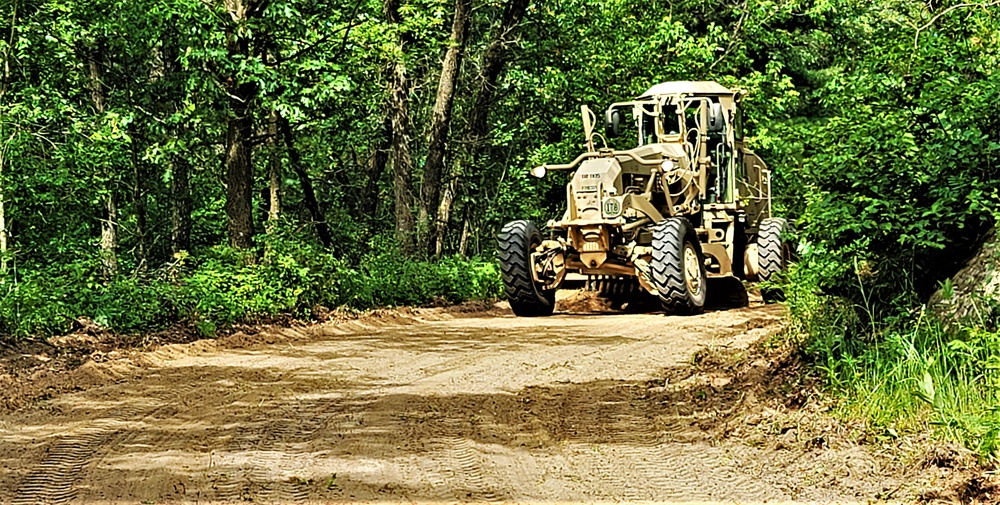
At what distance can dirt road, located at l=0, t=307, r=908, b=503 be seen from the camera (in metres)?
5.89

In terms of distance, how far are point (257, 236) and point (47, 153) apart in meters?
3.13

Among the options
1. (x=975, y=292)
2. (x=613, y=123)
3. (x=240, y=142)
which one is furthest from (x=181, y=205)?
(x=975, y=292)

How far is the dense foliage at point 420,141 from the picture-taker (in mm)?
8266

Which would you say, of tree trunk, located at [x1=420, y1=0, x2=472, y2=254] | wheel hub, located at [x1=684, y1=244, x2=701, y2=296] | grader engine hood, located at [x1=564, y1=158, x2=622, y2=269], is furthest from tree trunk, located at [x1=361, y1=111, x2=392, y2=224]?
wheel hub, located at [x1=684, y1=244, x2=701, y2=296]

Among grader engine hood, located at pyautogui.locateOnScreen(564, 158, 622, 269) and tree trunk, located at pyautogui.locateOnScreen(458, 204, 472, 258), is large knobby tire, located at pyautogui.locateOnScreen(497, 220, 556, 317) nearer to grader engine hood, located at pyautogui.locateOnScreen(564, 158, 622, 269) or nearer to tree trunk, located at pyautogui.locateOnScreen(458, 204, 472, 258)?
grader engine hood, located at pyautogui.locateOnScreen(564, 158, 622, 269)

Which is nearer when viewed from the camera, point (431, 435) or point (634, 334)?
point (431, 435)

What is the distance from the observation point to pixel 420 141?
28078 millimetres

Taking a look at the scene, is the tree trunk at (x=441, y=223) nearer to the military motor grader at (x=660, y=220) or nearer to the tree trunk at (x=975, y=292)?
the military motor grader at (x=660, y=220)

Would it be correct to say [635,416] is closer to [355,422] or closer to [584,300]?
[355,422]

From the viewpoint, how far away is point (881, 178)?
8.23 metres

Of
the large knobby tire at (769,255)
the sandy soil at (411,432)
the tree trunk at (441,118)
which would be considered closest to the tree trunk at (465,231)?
the tree trunk at (441,118)

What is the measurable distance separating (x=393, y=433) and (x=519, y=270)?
8738 millimetres

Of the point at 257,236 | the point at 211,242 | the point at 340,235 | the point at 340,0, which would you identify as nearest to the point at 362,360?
the point at 257,236

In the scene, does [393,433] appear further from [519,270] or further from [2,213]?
[2,213]
